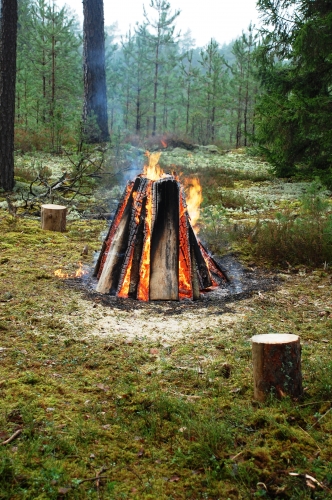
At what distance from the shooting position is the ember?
5504mm

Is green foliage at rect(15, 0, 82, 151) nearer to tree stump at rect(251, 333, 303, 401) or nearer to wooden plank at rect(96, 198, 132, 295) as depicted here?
wooden plank at rect(96, 198, 132, 295)

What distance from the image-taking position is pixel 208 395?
3.28 m

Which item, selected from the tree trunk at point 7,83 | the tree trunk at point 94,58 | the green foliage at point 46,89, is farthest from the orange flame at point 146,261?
the tree trunk at point 94,58

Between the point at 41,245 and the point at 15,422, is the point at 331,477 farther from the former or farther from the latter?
the point at 41,245

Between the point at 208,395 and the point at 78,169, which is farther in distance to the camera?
the point at 78,169

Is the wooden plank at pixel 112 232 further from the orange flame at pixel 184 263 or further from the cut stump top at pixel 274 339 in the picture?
the cut stump top at pixel 274 339

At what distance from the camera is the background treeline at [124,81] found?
768 inches

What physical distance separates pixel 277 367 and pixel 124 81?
118 feet

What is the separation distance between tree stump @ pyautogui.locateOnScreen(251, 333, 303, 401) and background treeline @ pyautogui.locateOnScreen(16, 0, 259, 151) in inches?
448

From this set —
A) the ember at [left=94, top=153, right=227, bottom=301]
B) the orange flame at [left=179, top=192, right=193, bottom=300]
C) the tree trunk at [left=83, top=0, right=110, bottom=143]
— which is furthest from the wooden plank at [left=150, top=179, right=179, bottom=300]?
the tree trunk at [left=83, top=0, right=110, bottom=143]

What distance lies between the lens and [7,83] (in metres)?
10.5

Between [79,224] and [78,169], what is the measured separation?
7.77ft

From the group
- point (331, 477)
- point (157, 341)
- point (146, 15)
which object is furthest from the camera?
point (146, 15)

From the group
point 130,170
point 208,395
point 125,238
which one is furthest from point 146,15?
point 208,395
